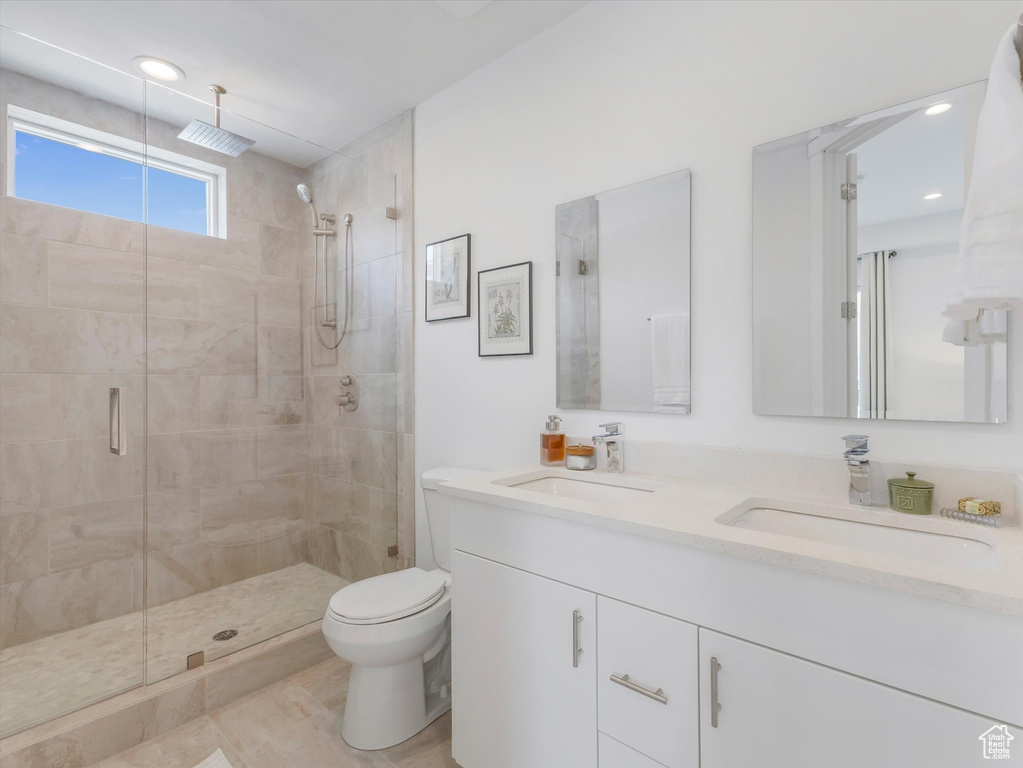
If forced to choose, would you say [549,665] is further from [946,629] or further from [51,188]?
[51,188]

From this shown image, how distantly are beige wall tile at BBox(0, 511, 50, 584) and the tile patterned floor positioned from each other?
81 centimetres

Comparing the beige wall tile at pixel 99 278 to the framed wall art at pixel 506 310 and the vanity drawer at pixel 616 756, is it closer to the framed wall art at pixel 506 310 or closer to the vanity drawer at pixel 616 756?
the framed wall art at pixel 506 310

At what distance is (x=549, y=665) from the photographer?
45.1 inches

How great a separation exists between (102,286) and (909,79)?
2620mm

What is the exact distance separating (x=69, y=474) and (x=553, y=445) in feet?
6.21

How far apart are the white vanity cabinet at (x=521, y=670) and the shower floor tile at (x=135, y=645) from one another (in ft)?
3.65

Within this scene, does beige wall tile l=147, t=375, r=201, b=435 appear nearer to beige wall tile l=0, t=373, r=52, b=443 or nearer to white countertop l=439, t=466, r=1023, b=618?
beige wall tile l=0, t=373, r=52, b=443

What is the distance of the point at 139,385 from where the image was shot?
5.99ft

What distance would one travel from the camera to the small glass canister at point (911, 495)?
1029mm

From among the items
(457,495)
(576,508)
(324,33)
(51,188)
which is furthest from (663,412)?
(51,188)

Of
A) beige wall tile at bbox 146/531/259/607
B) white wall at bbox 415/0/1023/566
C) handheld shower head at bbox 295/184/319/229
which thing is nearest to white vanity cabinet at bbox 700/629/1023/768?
white wall at bbox 415/0/1023/566

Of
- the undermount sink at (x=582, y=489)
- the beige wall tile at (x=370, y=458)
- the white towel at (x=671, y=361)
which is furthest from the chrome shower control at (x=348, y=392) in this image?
the white towel at (x=671, y=361)

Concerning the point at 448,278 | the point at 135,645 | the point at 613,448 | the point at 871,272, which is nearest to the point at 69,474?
the point at 135,645

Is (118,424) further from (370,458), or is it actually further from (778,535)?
(778,535)
